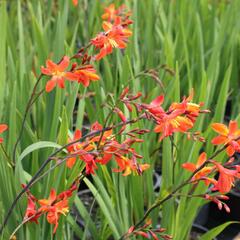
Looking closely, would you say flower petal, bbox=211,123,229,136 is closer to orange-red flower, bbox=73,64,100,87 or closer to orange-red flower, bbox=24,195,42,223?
orange-red flower, bbox=73,64,100,87

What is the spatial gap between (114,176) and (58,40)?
0.41m

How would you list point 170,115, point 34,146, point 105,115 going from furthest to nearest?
point 105,115 → point 34,146 → point 170,115

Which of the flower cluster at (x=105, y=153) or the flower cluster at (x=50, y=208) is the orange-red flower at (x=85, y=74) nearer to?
the flower cluster at (x=105, y=153)

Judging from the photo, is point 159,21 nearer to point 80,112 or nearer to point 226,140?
point 80,112

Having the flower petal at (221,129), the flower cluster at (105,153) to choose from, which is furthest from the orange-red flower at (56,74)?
the flower petal at (221,129)

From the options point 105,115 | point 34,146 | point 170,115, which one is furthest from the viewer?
point 105,115

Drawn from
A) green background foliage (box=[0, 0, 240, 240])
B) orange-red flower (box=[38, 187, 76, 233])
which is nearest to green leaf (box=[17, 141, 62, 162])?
green background foliage (box=[0, 0, 240, 240])

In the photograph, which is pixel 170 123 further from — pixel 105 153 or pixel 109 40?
pixel 109 40

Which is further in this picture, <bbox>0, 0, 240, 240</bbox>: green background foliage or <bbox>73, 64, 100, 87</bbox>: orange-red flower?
<bbox>0, 0, 240, 240</bbox>: green background foliage

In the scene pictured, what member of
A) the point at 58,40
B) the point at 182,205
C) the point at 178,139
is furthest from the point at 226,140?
the point at 58,40

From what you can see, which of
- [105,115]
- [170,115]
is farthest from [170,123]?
[105,115]

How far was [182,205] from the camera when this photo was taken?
1.28 m

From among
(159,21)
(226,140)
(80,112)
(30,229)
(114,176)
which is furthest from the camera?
(159,21)

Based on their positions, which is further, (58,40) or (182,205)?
(58,40)
